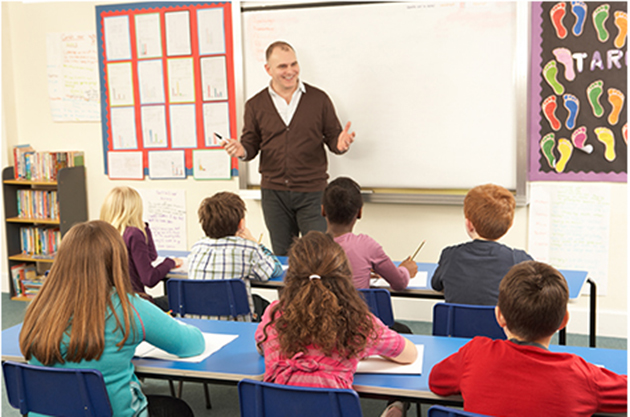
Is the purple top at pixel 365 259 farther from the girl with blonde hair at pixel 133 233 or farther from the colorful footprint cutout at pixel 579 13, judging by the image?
the colorful footprint cutout at pixel 579 13

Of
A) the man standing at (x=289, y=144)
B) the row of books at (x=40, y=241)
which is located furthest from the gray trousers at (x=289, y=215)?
the row of books at (x=40, y=241)

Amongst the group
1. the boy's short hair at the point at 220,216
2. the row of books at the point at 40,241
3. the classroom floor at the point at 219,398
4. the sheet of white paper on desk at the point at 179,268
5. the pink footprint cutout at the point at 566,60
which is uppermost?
the pink footprint cutout at the point at 566,60

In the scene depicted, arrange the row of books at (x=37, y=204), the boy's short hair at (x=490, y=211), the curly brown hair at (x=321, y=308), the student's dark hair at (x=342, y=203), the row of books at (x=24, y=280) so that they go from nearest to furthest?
the curly brown hair at (x=321, y=308)
the boy's short hair at (x=490, y=211)
the student's dark hair at (x=342, y=203)
the row of books at (x=37, y=204)
the row of books at (x=24, y=280)

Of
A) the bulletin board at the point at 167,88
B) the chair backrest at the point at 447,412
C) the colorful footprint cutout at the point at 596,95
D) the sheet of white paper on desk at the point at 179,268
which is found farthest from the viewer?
the bulletin board at the point at 167,88

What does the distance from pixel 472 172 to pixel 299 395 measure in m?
2.74

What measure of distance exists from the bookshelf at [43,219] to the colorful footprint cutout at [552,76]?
3560 mm

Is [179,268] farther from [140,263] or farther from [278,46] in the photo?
[278,46]

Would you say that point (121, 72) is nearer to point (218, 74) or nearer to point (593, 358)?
point (218, 74)

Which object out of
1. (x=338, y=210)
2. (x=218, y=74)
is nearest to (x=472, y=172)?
(x=338, y=210)

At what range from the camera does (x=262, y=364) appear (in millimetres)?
1810

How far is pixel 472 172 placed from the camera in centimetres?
392

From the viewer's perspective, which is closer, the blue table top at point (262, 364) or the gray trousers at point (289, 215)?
the blue table top at point (262, 364)

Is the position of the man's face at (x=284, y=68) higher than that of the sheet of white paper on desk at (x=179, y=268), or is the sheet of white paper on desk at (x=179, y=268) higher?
the man's face at (x=284, y=68)

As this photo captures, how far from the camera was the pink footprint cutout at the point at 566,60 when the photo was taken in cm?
366
